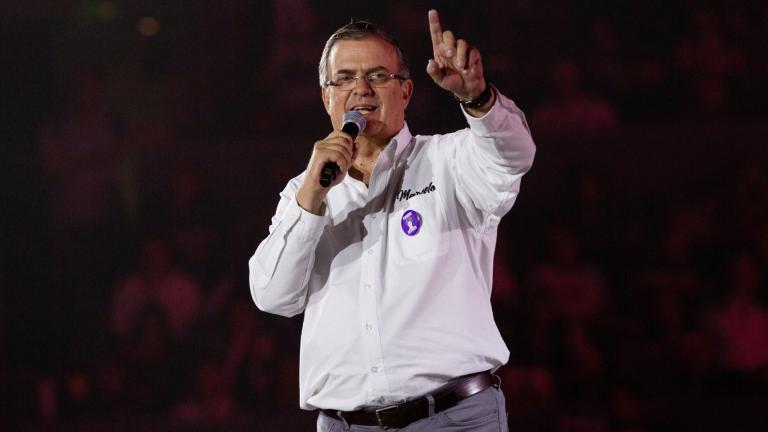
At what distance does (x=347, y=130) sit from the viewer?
183cm

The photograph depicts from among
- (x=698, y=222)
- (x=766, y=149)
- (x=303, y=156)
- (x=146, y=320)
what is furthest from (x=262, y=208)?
(x=766, y=149)

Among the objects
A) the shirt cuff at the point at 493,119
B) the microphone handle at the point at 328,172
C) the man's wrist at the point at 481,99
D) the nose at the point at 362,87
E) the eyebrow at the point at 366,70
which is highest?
the eyebrow at the point at 366,70

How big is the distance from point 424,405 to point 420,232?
0.36 m

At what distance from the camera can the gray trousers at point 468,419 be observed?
177 cm

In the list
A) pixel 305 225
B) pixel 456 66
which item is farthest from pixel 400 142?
pixel 456 66

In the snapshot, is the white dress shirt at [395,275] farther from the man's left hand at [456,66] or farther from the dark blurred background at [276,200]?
the dark blurred background at [276,200]

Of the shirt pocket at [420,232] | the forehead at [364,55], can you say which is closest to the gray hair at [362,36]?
the forehead at [364,55]

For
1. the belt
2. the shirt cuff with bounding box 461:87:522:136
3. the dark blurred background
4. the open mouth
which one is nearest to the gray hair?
the open mouth

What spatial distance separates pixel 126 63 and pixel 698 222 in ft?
8.91

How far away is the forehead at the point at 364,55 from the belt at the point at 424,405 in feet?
2.43

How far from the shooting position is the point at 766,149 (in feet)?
12.2

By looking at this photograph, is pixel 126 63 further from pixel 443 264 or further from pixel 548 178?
pixel 443 264

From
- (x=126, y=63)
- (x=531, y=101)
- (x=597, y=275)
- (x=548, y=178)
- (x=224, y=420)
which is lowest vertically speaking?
(x=224, y=420)

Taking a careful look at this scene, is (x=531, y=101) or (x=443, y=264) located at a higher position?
(x=531, y=101)
